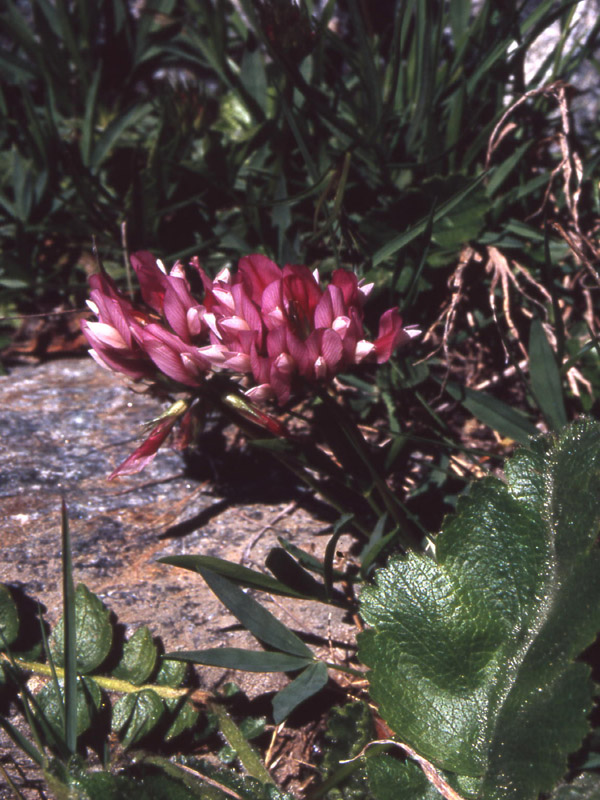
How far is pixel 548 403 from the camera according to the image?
2047mm

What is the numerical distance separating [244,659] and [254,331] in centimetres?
70

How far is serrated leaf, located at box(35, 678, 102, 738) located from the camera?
1.64 meters

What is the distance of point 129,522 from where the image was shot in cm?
214

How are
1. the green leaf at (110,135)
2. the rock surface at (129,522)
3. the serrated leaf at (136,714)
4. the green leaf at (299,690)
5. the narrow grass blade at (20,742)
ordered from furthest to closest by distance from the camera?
the green leaf at (110,135) → the rock surface at (129,522) → the serrated leaf at (136,714) → the green leaf at (299,690) → the narrow grass blade at (20,742)

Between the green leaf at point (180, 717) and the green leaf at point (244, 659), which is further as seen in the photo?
the green leaf at point (180, 717)

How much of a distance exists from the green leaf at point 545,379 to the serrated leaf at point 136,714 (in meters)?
1.20

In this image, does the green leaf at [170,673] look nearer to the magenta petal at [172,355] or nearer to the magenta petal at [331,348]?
the magenta petal at [172,355]

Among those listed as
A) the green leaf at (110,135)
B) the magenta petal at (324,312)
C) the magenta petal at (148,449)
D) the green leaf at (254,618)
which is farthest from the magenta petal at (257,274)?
the green leaf at (110,135)

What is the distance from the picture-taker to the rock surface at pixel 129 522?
1.87 m

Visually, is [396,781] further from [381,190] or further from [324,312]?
[381,190]

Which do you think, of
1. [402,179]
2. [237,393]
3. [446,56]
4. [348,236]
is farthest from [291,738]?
[446,56]

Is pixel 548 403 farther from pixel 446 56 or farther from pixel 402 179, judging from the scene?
pixel 446 56

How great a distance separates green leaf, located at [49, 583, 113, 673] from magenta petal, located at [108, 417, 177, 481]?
30 centimetres

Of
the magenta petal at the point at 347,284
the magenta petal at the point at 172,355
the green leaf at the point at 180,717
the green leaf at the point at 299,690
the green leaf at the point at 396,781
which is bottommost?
the green leaf at the point at 180,717
